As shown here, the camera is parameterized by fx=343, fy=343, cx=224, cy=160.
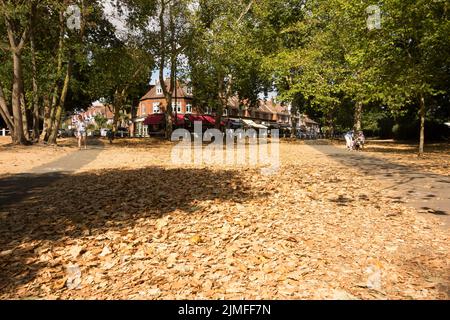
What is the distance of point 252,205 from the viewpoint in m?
7.44

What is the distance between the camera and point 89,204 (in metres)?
7.39

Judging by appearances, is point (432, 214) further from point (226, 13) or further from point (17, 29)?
point (226, 13)

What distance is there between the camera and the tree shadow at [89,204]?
15.6ft

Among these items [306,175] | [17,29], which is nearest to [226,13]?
[17,29]

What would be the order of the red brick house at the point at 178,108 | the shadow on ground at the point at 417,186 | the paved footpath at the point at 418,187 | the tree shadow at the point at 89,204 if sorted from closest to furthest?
the tree shadow at the point at 89,204 < the paved footpath at the point at 418,187 < the shadow on ground at the point at 417,186 < the red brick house at the point at 178,108

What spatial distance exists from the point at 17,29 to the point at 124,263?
2340 centimetres

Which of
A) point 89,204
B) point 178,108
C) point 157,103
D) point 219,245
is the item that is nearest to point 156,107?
point 157,103

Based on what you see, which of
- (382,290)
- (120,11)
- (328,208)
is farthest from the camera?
(120,11)

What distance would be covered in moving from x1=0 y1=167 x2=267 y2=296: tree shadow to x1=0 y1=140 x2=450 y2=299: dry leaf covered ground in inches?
1.0

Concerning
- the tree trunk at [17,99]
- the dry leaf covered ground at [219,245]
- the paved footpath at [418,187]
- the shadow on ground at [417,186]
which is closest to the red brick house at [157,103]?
the tree trunk at [17,99]

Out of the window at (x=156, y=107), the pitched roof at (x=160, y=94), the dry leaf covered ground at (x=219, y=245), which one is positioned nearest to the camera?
the dry leaf covered ground at (x=219, y=245)

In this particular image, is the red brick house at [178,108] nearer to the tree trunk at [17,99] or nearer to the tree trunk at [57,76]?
the tree trunk at [57,76]

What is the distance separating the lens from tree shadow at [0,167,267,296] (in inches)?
188

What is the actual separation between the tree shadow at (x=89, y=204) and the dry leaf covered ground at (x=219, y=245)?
2cm
